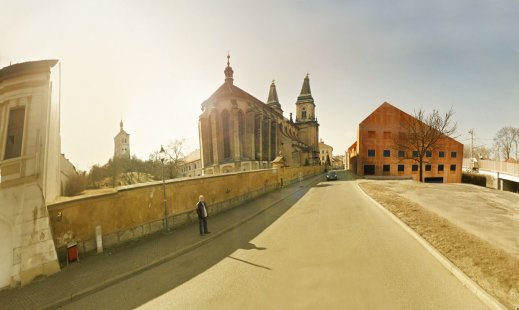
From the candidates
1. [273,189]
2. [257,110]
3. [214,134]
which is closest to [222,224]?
[273,189]

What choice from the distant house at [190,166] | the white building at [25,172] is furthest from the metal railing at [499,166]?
the distant house at [190,166]

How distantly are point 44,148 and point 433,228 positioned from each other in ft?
43.3

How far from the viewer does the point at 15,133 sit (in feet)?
21.0

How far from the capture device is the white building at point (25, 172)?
5656mm

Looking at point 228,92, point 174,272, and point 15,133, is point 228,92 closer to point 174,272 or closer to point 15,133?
point 15,133

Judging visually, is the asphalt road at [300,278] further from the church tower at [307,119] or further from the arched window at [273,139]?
the church tower at [307,119]

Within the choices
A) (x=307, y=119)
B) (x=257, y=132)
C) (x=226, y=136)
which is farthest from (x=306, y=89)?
(x=226, y=136)

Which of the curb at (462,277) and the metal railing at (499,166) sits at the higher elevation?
the metal railing at (499,166)

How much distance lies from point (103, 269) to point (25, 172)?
342cm

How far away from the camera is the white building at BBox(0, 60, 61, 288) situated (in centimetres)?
566

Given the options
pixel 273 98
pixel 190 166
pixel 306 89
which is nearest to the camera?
pixel 273 98

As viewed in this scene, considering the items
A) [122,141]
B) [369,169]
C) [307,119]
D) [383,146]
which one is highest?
[307,119]

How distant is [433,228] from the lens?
8273 mm

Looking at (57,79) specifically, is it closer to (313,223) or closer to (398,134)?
(313,223)
